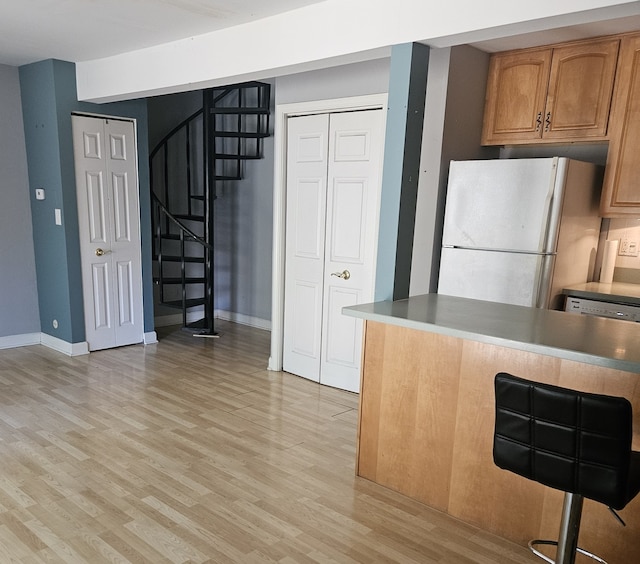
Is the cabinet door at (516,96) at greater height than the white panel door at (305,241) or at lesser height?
greater

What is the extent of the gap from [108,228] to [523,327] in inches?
155

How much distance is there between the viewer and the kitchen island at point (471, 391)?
1.96 metres

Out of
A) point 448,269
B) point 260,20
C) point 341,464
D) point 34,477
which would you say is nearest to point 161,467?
point 34,477

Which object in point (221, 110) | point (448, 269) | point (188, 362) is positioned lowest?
point (188, 362)

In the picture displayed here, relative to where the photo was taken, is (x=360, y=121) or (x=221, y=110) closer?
(x=360, y=121)

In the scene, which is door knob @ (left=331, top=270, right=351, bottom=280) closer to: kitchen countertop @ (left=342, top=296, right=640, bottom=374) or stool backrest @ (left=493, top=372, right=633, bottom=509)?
kitchen countertop @ (left=342, top=296, right=640, bottom=374)

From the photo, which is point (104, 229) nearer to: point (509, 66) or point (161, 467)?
point (161, 467)

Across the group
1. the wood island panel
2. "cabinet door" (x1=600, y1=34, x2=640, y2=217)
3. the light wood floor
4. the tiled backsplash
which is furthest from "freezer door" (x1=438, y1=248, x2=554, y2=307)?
the light wood floor

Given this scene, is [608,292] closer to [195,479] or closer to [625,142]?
[625,142]

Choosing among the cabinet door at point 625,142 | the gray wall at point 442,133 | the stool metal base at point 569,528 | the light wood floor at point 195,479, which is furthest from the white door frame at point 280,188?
the stool metal base at point 569,528

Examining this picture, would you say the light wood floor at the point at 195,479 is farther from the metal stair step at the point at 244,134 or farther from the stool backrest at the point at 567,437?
the metal stair step at the point at 244,134

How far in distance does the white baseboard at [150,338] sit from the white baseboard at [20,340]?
103 centimetres

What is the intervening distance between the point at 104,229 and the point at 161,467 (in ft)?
8.99

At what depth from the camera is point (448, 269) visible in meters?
3.47
